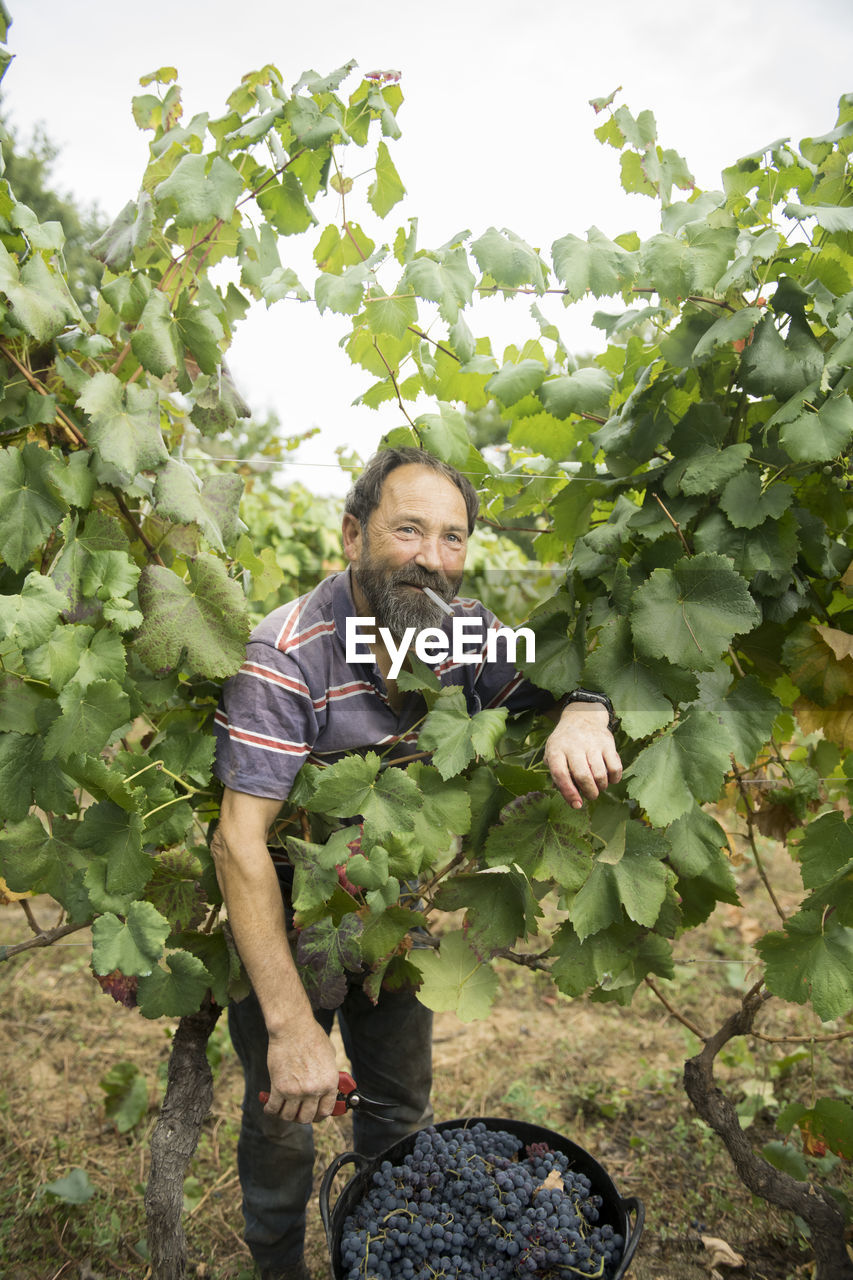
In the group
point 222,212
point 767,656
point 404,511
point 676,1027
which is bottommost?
point 676,1027

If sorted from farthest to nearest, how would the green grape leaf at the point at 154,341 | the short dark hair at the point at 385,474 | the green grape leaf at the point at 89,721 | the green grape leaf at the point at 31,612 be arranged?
the short dark hair at the point at 385,474
the green grape leaf at the point at 154,341
the green grape leaf at the point at 89,721
the green grape leaf at the point at 31,612

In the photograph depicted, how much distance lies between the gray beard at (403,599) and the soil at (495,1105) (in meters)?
0.91

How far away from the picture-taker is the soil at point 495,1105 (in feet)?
7.60

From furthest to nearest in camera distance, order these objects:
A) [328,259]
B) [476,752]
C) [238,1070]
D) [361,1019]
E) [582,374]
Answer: [238,1070], [361,1019], [328,259], [582,374], [476,752]

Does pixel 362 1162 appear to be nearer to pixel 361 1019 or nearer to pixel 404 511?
pixel 361 1019

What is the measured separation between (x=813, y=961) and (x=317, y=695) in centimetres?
105

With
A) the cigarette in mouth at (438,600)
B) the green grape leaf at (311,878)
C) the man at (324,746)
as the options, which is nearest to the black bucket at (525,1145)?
the man at (324,746)

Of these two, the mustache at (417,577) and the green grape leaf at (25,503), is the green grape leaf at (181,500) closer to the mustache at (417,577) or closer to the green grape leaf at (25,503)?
the green grape leaf at (25,503)

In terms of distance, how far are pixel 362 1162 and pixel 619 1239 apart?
542mm

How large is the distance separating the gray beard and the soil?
91cm

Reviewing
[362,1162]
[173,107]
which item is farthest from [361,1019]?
[173,107]

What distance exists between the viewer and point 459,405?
2.06m

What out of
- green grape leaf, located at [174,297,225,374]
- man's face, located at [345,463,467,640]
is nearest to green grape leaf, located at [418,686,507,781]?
man's face, located at [345,463,467,640]

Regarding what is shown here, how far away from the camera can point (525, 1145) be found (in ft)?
6.50
